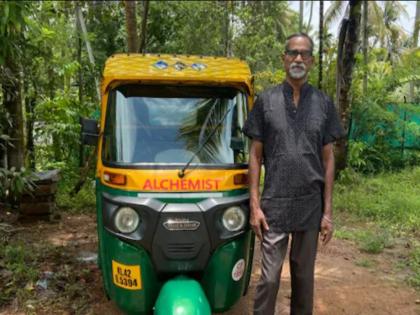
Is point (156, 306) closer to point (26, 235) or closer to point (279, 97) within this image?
point (279, 97)

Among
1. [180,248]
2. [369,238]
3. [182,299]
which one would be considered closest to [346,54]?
[369,238]

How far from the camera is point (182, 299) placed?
2969 mm

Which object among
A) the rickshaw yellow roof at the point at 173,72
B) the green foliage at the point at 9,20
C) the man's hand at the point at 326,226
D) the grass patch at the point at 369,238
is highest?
the green foliage at the point at 9,20

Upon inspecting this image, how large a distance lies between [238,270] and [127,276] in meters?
0.78

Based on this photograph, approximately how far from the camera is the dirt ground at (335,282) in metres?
4.32

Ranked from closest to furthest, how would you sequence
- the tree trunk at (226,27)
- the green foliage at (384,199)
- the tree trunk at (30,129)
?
the green foliage at (384,199) → the tree trunk at (30,129) → the tree trunk at (226,27)

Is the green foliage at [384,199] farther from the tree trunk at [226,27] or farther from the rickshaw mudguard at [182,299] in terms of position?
the tree trunk at [226,27]

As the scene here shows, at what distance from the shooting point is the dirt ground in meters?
4.32

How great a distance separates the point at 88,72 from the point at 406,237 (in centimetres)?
720

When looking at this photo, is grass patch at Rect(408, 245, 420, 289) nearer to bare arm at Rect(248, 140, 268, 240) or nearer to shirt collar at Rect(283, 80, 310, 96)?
bare arm at Rect(248, 140, 268, 240)

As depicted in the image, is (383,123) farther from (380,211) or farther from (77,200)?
(77,200)

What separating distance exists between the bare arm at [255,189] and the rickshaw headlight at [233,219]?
9 cm

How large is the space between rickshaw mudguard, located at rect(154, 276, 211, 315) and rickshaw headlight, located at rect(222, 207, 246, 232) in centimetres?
44

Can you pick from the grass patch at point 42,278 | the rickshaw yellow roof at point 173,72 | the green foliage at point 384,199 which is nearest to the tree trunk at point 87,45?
the grass patch at point 42,278
